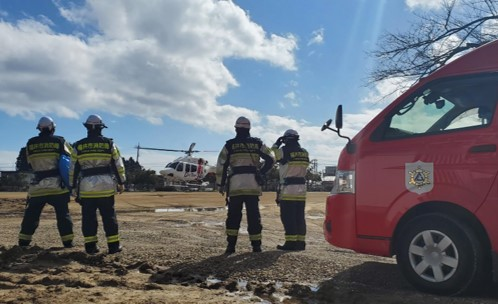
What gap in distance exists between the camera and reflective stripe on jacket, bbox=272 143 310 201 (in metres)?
7.94

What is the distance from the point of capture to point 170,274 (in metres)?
5.50

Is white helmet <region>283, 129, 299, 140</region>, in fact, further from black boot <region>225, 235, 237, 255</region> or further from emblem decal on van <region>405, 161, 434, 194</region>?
emblem decal on van <region>405, 161, 434, 194</region>

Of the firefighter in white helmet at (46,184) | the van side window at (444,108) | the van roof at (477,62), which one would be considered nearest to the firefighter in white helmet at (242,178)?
the firefighter in white helmet at (46,184)

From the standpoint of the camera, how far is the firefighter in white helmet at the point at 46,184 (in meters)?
7.53

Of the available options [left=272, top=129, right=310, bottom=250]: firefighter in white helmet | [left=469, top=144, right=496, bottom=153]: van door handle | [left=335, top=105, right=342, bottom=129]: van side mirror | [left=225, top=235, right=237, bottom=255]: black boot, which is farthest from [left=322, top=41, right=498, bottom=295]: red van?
[left=272, top=129, right=310, bottom=250]: firefighter in white helmet

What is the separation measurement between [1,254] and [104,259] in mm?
1439

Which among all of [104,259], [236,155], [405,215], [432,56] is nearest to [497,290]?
[405,215]

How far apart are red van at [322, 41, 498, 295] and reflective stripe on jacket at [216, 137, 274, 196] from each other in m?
1.99

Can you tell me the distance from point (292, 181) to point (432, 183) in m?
3.46

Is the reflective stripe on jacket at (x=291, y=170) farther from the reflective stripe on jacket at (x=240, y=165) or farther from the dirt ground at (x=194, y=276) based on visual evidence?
the dirt ground at (x=194, y=276)

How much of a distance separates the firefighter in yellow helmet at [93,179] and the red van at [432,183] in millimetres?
3372

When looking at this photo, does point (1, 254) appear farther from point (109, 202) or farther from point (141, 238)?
point (141, 238)

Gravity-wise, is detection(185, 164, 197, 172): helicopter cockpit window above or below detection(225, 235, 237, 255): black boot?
above

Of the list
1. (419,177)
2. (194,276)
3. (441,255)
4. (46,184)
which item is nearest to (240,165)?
(194,276)
